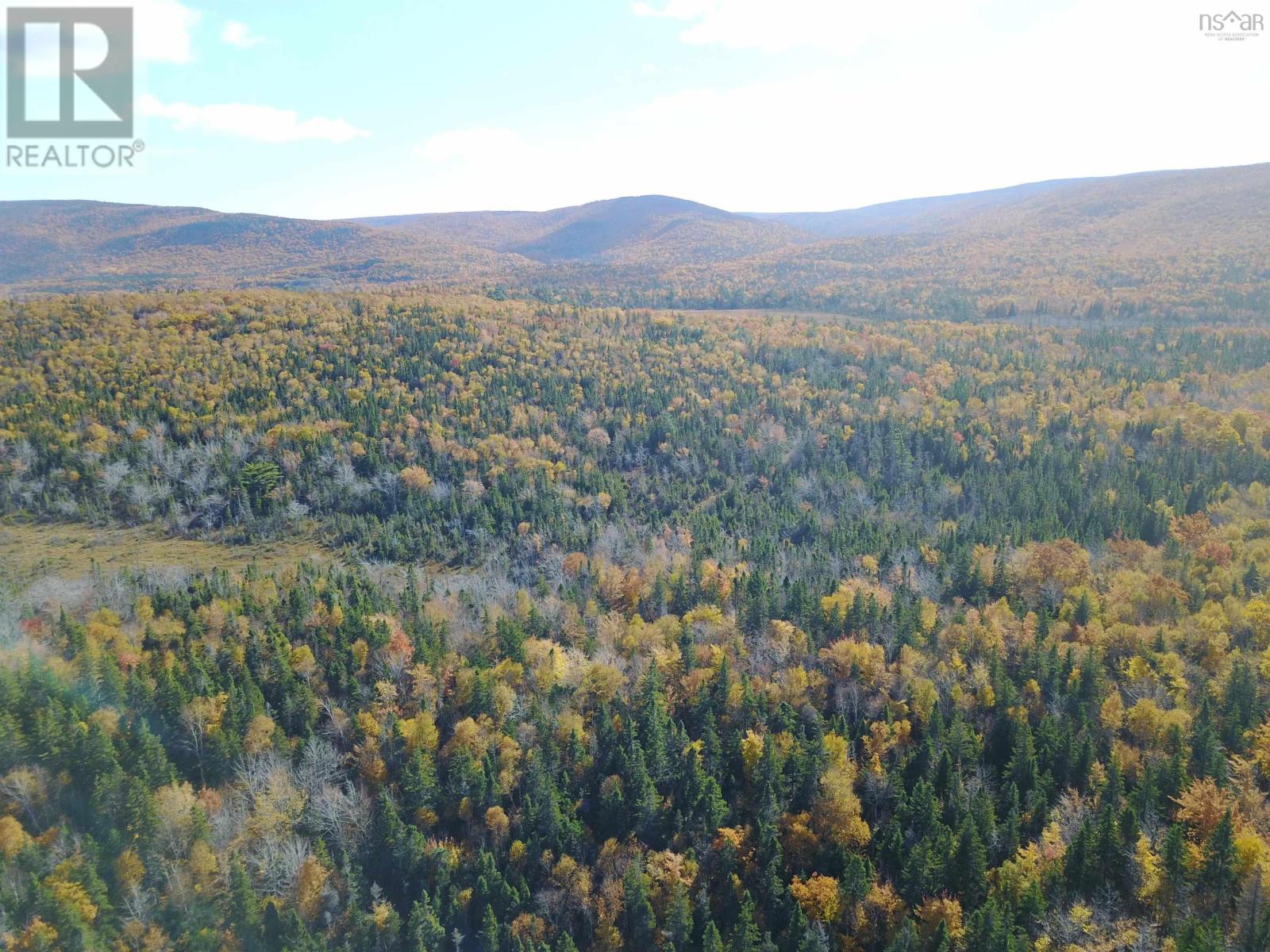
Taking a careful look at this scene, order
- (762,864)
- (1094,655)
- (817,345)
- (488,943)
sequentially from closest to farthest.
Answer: (488,943) → (762,864) → (1094,655) → (817,345)

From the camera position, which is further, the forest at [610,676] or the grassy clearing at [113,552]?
the grassy clearing at [113,552]

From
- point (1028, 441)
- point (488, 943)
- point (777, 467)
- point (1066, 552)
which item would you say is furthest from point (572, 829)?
point (1028, 441)

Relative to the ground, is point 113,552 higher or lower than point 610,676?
higher

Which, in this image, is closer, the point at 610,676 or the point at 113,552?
the point at 610,676

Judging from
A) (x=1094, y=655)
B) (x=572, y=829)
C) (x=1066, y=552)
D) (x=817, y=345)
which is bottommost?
(x=572, y=829)

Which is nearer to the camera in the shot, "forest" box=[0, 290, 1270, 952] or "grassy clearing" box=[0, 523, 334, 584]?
"forest" box=[0, 290, 1270, 952]

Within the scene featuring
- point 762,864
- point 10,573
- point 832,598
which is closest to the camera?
point 762,864

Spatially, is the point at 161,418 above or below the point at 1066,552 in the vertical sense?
above

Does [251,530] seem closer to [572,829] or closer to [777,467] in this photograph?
[572,829]
